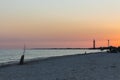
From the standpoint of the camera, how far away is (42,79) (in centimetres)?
2297

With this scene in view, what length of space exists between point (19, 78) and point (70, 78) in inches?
148

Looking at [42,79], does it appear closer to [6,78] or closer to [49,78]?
[49,78]

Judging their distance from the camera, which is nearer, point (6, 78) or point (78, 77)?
point (78, 77)

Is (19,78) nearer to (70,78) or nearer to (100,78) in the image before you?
(70,78)

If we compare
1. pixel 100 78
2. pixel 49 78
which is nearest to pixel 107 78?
pixel 100 78

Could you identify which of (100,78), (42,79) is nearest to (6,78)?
(42,79)

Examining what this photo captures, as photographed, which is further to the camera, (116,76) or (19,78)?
(19,78)

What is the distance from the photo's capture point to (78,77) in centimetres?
2272

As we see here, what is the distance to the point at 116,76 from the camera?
74.3ft

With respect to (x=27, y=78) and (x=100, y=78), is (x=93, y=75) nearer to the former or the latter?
(x=100, y=78)

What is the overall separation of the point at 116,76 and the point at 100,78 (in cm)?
113

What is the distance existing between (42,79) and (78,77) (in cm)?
220

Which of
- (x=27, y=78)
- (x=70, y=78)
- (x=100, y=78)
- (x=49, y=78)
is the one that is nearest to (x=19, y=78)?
(x=27, y=78)

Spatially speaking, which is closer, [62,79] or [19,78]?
[62,79]
